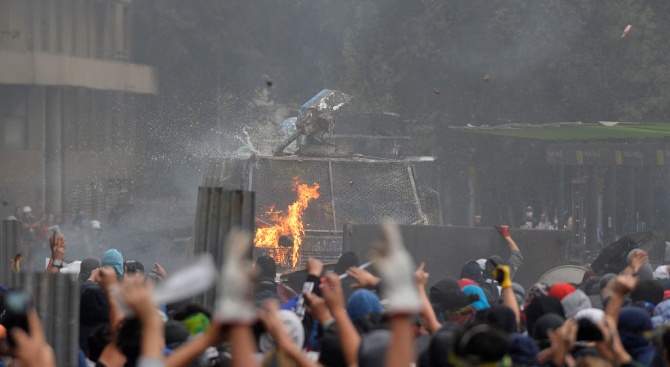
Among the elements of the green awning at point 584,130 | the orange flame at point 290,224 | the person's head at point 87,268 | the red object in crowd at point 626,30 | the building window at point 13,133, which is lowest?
the person's head at point 87,268

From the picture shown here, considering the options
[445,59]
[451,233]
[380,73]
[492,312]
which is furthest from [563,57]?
[492,312]

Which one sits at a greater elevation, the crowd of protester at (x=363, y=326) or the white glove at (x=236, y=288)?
the white glove at (x=236, y=288)

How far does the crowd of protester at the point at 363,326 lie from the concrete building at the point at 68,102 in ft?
79.2

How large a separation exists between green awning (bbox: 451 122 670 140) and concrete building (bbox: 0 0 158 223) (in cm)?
1195

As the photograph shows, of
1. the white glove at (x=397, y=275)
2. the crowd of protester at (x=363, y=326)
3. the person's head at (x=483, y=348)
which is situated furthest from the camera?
the person's head at (x=483, y=348)

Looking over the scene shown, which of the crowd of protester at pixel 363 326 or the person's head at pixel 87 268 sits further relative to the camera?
the person's head at pixel 87 268

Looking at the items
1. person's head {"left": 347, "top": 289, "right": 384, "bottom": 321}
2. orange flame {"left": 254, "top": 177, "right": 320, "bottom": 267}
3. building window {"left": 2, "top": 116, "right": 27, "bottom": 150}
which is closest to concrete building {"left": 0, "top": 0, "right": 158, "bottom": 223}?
building window {"left": 2, "top": 116, "right": 27, "bottom": 150}

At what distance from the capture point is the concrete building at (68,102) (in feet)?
104

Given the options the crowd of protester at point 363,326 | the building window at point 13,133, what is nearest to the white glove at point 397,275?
the crowd of protester at point 363,326

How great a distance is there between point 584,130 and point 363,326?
17.3m

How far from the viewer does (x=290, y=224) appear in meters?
15.9

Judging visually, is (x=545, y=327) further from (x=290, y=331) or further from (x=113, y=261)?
(x=113, y=261)

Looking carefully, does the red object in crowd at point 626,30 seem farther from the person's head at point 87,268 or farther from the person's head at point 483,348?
the person's head at point 483,348

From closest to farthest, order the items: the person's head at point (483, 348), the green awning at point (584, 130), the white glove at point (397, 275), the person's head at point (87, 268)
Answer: the white glove at point (397, 275)
the person's head at point (483, 348)
the person's head at point (87, 268)
the green awning at point (584, 130)
